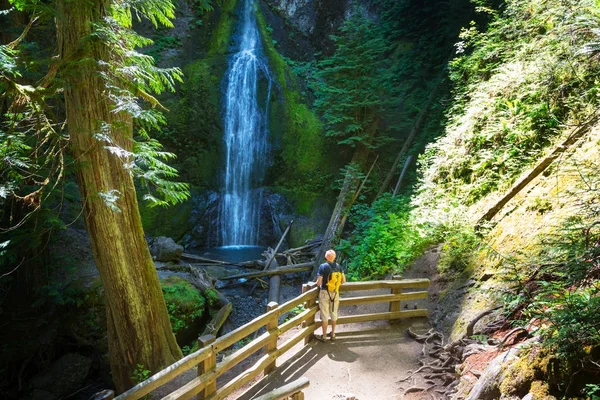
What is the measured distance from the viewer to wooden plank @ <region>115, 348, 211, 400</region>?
137 inches

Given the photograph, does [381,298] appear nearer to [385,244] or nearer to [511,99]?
[385,244]

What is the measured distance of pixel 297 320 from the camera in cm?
584

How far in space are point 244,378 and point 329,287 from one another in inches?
76.5

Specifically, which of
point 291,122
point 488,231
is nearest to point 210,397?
point 488,231

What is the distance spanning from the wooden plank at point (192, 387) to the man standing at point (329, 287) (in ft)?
7.27

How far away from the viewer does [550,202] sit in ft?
18.9

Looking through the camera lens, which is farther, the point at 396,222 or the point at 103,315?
the point at 396,222

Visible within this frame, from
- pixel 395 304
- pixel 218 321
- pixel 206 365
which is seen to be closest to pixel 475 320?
pixel 395 304

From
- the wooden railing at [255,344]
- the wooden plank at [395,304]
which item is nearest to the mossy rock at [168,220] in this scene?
the wooden railing at [255,344]

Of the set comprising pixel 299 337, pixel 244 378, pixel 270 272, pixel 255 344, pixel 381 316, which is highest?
pixel 255 344

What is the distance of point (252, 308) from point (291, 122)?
34.6 feet

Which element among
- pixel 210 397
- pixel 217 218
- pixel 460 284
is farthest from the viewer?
pixel 217 218

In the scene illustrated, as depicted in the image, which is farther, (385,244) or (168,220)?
(168,220)

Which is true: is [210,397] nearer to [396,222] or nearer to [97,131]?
[97,131]
